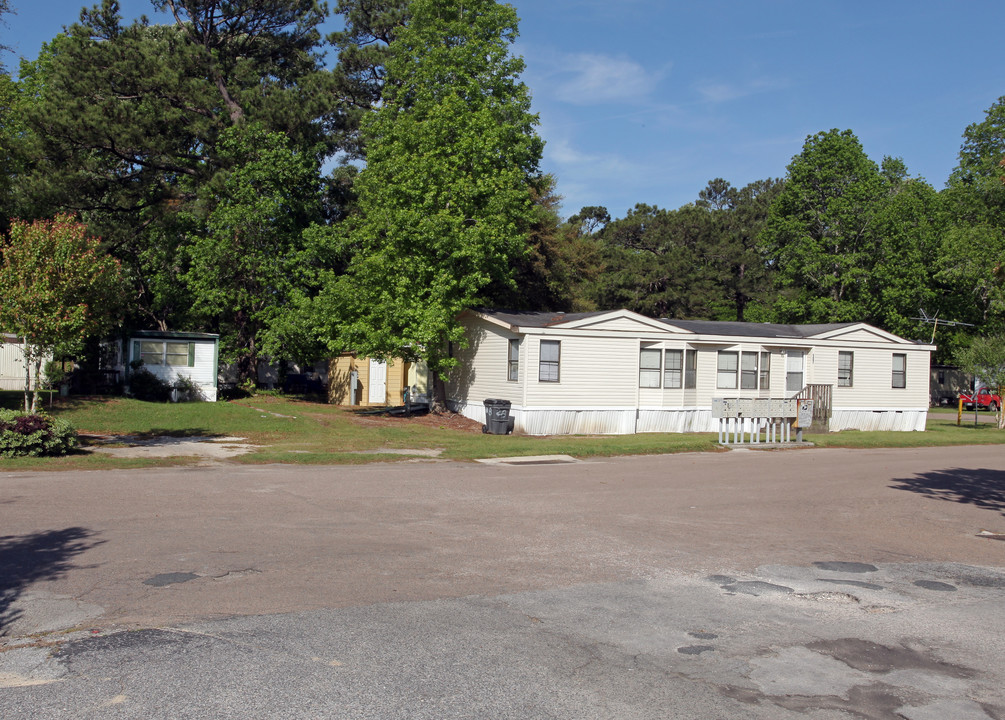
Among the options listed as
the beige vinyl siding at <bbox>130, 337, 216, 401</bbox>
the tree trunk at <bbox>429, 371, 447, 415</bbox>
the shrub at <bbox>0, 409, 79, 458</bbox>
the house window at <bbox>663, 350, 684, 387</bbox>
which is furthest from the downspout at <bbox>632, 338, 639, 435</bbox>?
the beige vinyl siding at <bbox>130, 337, 216, 401</bbox>

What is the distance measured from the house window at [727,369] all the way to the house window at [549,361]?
6.77 meters

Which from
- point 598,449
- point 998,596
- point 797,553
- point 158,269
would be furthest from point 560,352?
point 158,269

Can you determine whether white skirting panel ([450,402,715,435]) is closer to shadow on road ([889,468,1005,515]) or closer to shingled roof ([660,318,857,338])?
shingled roof ([660,318,857,338])

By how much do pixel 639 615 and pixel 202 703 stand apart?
11.8 feet

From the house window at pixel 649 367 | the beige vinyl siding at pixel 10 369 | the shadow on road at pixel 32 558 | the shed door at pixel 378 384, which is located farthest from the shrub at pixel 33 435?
the beige vinyl siding at pixel 10 369

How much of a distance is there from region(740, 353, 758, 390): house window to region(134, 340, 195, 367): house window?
21761 millimetres

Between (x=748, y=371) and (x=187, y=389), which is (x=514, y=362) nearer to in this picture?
(x=748, y=371)

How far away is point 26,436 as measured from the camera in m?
16.2

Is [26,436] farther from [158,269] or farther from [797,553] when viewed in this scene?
[158,269]

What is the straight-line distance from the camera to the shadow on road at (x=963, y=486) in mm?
14055

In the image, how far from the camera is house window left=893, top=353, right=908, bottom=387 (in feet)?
105

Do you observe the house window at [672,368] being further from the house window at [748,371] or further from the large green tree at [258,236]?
the large green tree at [258,236]

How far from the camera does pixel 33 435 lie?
16.3m

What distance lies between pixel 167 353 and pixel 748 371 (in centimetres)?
2290
